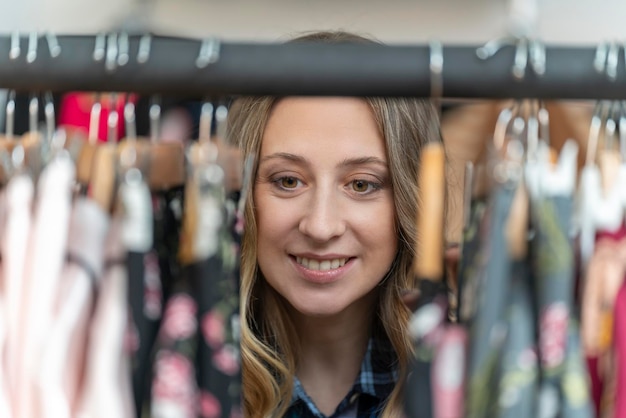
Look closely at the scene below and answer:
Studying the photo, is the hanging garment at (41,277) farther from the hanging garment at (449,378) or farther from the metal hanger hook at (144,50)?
the hanging garment at (449,378)

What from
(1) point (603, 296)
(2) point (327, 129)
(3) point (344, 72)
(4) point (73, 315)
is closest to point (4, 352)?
(4) point (73, 315)

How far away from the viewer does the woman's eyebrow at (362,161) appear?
3.45ft

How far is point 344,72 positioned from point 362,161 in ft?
1.58

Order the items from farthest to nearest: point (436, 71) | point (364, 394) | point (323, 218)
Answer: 1. point (364, 394)
2. point (323, 218)
3. point (436, 71)

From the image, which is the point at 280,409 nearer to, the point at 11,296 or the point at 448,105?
the point at 11,296

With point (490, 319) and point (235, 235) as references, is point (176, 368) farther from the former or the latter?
point (490, 319)

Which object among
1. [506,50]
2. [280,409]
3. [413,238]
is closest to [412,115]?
[413,238]

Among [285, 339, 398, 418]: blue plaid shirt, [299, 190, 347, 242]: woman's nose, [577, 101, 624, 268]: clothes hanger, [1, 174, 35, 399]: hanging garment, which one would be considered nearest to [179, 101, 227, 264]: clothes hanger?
[1, 174, 35, 399]: hanging garment

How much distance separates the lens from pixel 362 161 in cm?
107

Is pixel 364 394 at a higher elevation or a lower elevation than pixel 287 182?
lower

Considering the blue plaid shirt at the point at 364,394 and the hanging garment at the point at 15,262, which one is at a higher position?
the hanging garment at the point at 15,262

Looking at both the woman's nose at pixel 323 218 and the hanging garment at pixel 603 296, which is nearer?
the hanging garment at pixel 603 296

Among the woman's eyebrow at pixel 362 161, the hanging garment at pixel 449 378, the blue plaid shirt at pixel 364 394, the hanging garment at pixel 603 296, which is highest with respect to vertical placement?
the woman's eyebrow at pixel 362 161

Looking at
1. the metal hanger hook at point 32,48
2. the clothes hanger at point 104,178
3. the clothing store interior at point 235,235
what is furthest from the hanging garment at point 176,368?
the metal hanger hook at point 32,48
